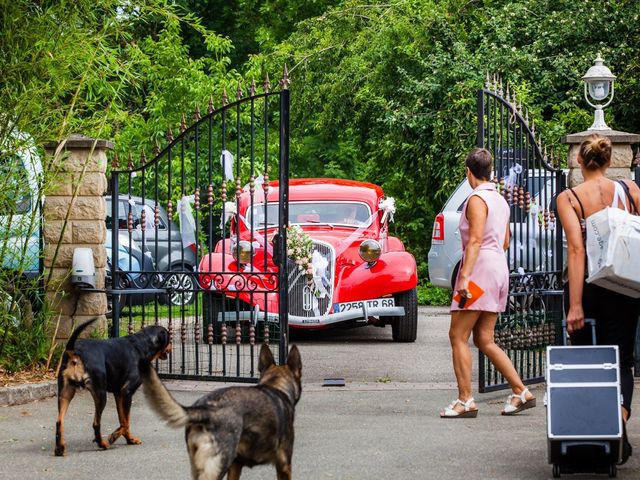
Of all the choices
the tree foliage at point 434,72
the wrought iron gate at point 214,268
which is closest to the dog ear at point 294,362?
the wrought iron gate at point 214,268

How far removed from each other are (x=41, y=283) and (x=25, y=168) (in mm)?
1162

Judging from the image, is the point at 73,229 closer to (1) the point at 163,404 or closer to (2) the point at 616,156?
(2) the point at 616,156

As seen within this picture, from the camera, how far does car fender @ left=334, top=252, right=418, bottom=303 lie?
14820 millimetres

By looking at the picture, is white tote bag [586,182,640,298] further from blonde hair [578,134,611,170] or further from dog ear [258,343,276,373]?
dog ear [258,343,276,373]

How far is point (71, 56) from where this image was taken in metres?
11.0

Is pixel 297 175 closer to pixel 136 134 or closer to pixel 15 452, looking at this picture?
pixel 136 134

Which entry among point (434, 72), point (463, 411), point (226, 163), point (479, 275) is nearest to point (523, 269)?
point (479, 275)

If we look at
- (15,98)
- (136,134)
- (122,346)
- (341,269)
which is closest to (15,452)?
(122,346)

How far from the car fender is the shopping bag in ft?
25.4

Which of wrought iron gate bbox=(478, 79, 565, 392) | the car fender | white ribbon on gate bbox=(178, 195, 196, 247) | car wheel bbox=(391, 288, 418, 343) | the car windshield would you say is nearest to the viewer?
wrought iron gate bbox=(478, 79, 565, 392)

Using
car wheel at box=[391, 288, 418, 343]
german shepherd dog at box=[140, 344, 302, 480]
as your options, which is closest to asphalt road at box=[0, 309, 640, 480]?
german shepherd dog at box=[140, 344, 302, 480]

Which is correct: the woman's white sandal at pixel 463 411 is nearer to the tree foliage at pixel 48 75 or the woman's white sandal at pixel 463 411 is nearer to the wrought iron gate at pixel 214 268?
the wrought iron gate at pixel 214 268

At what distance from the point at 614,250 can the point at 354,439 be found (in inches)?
98.8

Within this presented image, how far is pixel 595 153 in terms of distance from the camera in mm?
7332
